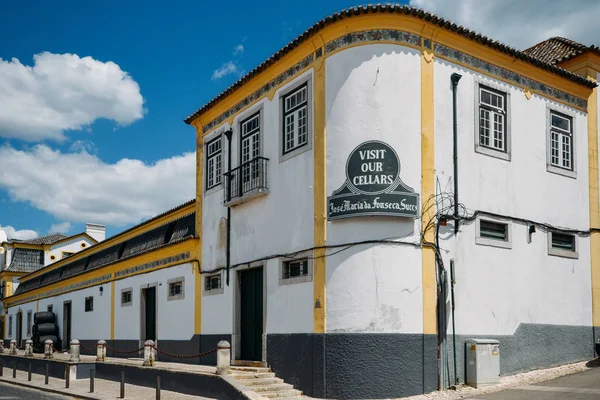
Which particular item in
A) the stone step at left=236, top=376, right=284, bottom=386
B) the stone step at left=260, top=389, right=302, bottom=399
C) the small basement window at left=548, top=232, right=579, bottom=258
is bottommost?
the stone step at left=260, top=389, right=302, bottom=399

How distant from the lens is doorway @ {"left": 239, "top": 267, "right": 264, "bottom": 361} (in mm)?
15602

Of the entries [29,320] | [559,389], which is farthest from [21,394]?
[29,320]

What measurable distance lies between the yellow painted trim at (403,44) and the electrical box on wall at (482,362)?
561 cm

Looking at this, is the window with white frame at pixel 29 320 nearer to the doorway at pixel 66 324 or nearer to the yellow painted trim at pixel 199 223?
the doorway at pixel 66 324

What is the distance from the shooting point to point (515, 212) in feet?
47.7

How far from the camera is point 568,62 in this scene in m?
16.7

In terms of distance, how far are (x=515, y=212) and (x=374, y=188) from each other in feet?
12.0

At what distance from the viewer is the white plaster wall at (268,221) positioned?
14.0m

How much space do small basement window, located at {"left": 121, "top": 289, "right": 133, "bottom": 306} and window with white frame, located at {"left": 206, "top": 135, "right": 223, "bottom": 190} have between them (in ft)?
23.2

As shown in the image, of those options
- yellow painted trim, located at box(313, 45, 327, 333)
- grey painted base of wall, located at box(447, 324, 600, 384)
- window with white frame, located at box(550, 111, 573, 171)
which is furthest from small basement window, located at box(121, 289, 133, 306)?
window with white frame, located at box(550, 111, 573, 171)

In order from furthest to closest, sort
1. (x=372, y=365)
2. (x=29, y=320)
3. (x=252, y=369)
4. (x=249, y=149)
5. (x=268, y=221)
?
(x=29, y=320)
(x=249, y=149)
(x=268, y=221)
(x=252, y=369)
(x=372, y=365)

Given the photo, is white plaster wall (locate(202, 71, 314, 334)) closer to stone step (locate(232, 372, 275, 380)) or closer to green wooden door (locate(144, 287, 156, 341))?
stone step (locate(232, 372, 275, 380))

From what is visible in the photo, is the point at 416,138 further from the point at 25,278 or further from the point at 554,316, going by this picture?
the point at 25,278

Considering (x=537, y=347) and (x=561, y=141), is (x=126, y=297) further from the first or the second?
(x=561, y=141)
